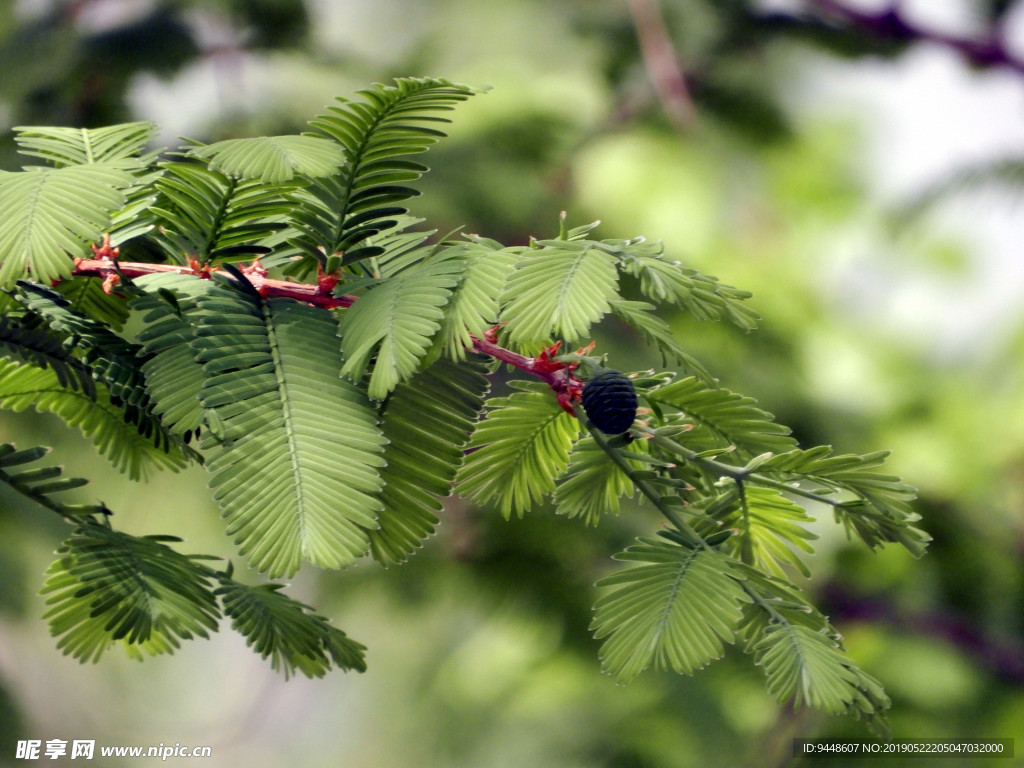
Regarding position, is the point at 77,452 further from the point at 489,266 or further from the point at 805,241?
the point at 805,241

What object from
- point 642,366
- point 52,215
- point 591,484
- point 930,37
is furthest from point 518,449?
point 930,37

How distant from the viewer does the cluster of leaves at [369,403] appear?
0.25 m

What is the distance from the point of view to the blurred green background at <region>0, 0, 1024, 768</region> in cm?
155

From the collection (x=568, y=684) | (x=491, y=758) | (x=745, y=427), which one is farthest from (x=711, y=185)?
(x=745, y=427)

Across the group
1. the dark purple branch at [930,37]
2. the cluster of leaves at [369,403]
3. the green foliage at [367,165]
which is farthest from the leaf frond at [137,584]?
the dark purple branch at [930,37]

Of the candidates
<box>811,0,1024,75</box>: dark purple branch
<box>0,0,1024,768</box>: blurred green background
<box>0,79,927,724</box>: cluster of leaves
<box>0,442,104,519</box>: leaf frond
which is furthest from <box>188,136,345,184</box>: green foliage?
<box>811,0,1024,75</box>: dark purple branch

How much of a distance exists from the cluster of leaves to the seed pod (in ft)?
0.04

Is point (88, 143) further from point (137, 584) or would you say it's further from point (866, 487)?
point (866, 487)

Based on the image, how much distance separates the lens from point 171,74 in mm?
1457

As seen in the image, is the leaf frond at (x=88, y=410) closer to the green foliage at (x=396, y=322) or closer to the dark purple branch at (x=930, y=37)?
the green foliage at (x=396, y=322)

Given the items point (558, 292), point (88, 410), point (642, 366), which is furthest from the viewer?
point (642, 366)

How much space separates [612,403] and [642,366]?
1.04 metres

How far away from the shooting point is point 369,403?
0.88ft

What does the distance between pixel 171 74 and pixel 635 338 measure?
859mm
